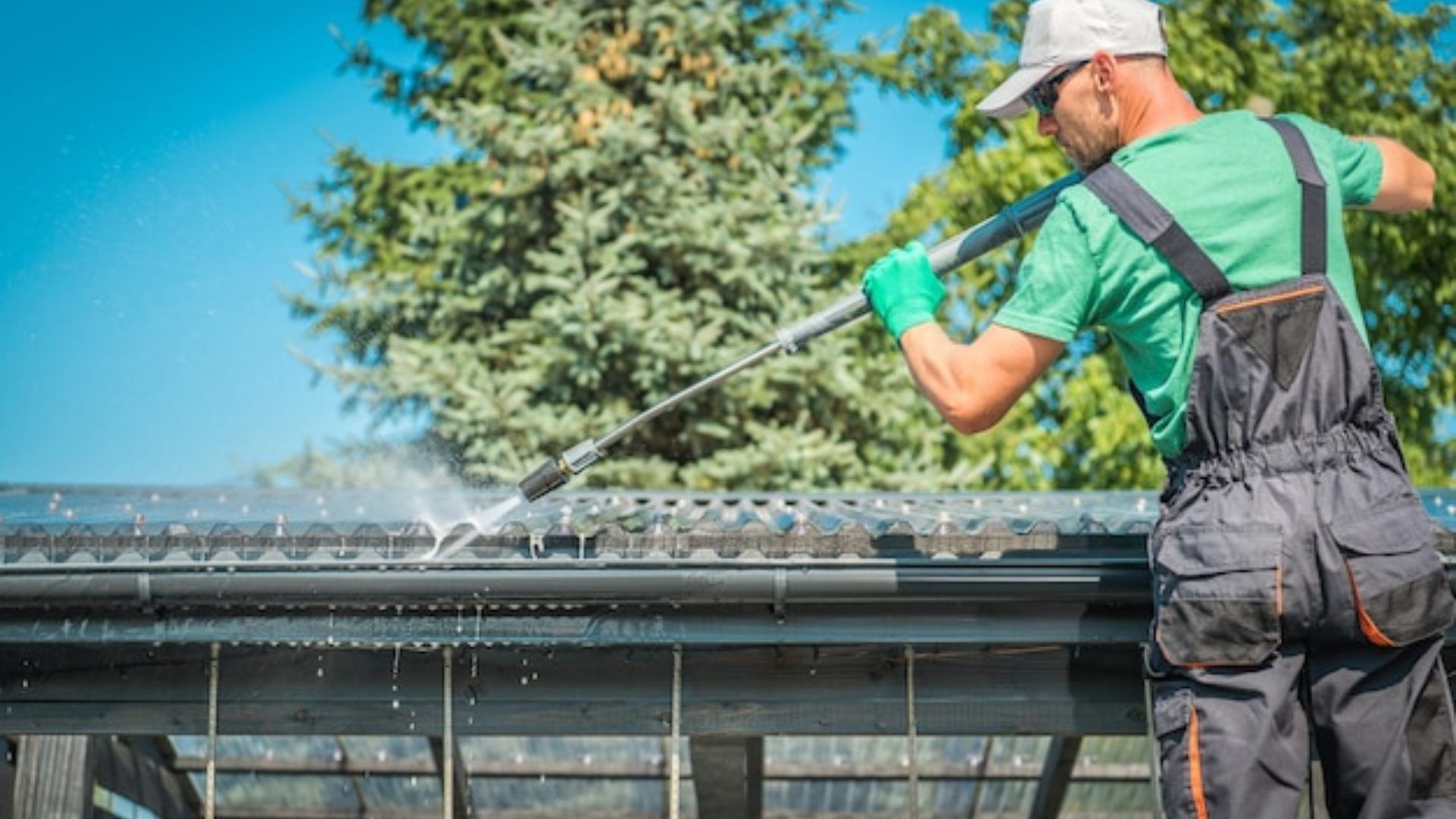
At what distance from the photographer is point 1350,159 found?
9.88 feet

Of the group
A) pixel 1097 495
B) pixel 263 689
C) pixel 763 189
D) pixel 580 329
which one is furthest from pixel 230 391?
pixel 263 689

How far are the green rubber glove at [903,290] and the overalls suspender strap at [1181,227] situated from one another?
13.4 inches

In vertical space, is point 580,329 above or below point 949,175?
below

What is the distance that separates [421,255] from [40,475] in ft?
19.9

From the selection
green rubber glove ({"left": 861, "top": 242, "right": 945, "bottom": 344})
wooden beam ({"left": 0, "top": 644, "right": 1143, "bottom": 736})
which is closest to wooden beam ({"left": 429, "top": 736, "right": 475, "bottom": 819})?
wooden beam ({"left": 0, "top": 644, "right": 1143, "bottom": 736})

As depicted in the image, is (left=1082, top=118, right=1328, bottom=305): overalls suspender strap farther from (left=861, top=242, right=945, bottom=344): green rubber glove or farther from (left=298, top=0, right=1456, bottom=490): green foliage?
(left=298, top=0, right=1456, bottom=490): green foliage

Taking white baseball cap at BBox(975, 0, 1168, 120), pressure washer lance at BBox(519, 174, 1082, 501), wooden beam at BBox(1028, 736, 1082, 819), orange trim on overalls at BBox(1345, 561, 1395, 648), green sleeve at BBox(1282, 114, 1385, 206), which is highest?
white baseball cap at BBox(975, 0, 1168, 120)

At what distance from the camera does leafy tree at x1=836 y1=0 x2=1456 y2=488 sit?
1496cm

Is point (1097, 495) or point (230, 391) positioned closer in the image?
point (1097, 495)

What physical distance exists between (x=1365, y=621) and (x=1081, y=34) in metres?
0.94

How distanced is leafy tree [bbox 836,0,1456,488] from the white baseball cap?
37.7 feet

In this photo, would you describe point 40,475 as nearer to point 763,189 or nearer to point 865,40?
point 763,189

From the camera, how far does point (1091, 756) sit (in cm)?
563

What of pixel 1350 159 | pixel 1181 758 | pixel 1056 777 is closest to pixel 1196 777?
pixel 1181 758
